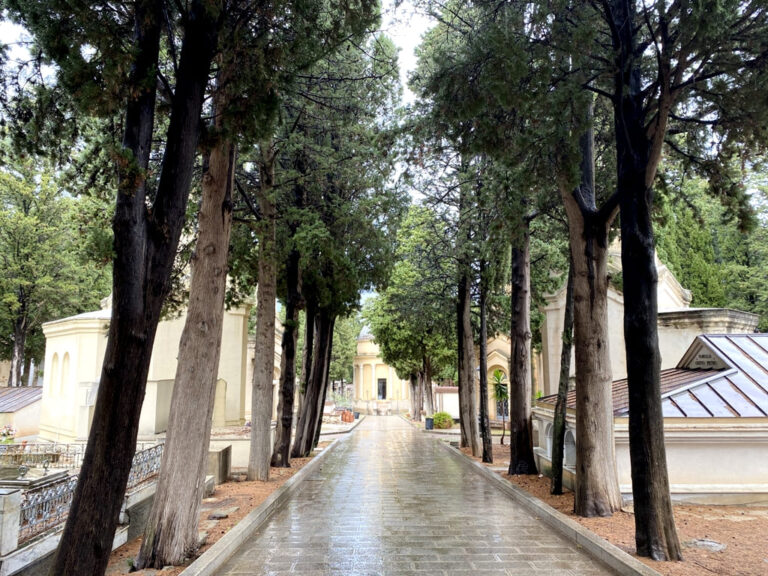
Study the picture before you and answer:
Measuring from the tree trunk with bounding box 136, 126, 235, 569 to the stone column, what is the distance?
150cm

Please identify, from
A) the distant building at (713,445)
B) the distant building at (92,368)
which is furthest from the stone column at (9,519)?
the distant building at (92,368)

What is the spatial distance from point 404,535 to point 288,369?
7.90m

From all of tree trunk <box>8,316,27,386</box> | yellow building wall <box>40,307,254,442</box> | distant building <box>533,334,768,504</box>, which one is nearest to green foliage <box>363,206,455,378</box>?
yellow building wall <box>40,307,254,442</box>

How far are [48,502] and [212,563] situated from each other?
1896 mm

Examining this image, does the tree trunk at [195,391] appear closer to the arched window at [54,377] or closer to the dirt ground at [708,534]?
the dirt ground at [708,534]

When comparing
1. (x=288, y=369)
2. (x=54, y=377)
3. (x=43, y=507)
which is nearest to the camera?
(x=43, y=507)

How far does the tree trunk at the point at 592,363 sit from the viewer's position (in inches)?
339

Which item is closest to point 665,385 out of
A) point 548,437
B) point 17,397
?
point 548,437

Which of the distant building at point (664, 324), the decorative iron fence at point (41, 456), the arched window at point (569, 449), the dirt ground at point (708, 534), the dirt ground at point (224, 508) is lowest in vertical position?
the dirt ground at point (224, 508)

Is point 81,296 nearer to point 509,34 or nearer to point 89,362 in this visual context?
point 89,362

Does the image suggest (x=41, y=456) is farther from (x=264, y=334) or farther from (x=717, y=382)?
(x=717, y=382)

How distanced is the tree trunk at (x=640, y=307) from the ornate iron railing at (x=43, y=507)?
6.74m

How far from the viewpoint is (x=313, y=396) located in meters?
17.9

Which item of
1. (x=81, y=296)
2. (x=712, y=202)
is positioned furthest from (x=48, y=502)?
(x=712, y=202)
